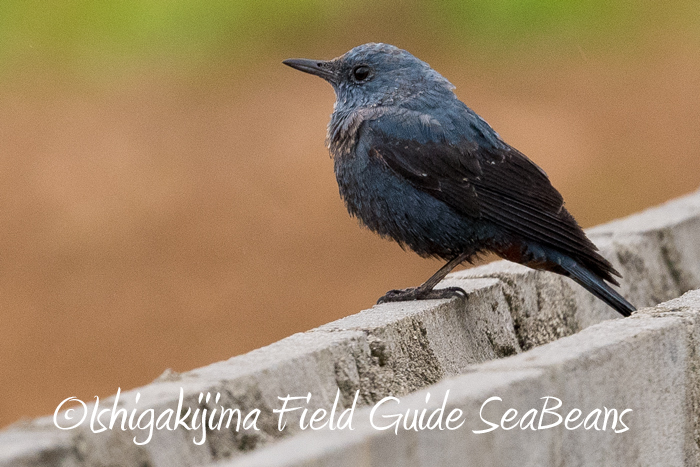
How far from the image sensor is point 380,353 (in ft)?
11.1

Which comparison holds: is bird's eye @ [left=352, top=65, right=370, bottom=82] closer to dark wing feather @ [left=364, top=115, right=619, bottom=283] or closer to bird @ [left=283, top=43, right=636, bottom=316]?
bird @ [left=283, top=43, right=636, bottom=316]

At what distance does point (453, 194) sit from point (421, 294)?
459 mm

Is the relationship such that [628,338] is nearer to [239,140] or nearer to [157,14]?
[239,140]

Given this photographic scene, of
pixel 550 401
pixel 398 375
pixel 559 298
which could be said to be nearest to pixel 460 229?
pixel 559 298

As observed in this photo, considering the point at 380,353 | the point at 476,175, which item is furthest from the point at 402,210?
the point at 380,353

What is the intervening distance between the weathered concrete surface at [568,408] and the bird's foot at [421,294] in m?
0.83

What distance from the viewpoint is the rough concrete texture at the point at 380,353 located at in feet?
8.35

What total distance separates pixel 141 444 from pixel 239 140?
41.3ft

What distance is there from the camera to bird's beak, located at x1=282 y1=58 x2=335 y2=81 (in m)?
4.85

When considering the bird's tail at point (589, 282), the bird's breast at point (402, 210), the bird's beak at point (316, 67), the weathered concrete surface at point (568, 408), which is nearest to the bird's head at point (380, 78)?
the bird's beak at point (316, 67)

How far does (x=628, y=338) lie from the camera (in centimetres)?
297

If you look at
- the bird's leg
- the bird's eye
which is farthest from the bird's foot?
the bird's eye

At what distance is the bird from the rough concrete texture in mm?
200

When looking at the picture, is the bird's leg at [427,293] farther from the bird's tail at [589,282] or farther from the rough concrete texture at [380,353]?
the bird's tail at [589,282]
